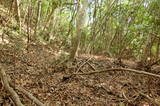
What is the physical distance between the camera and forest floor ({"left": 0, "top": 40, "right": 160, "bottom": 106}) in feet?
13.0

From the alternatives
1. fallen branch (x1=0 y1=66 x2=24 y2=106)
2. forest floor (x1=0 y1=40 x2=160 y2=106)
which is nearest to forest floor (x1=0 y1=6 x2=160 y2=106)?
forest floor (x1=0 y1=40 x2=160 y2=106)

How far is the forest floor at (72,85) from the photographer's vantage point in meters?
3.95

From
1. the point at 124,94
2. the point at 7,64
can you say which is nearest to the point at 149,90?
the point at 124,94

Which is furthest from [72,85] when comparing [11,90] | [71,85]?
[11,90]

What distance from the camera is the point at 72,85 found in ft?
15.2

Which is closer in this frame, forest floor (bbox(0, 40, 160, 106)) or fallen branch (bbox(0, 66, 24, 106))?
fallen branch (bbox(0, 66, 24, 106))

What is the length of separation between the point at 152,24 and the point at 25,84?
4.81m

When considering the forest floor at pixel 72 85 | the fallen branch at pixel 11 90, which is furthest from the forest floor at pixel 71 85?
the fallen branch at pixel 11 90

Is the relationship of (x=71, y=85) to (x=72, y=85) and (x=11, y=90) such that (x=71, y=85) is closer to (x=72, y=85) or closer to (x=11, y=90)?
(x=72, y=85)

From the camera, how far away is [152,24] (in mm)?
6152

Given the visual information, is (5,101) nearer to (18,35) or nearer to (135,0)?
(18,35)

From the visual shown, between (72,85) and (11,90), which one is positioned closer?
(11,90)

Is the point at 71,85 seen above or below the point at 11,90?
below

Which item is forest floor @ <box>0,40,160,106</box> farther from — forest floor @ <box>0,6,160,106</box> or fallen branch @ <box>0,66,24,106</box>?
fallen branch @ <box>0,66,24,106</box>
